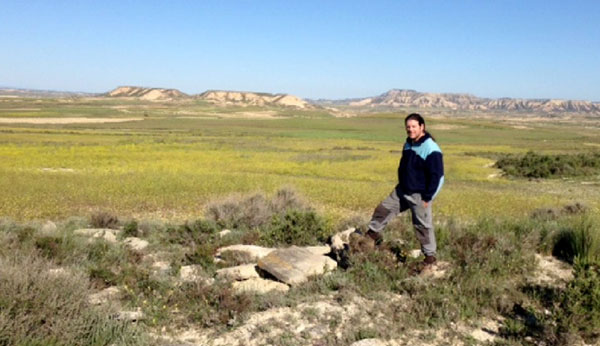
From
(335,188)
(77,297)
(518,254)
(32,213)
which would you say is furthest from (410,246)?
(335,188)

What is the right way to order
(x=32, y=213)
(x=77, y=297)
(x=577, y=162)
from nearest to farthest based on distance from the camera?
(x=77, y=297), (x=32, y=213), (x=577, y=162)

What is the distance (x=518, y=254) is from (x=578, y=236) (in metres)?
1.45

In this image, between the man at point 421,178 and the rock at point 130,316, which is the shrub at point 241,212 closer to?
the man at point 421,178

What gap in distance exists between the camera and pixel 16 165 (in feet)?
89.0

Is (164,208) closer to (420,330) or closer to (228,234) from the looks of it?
(228,234)

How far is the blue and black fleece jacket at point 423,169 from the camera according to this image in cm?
584

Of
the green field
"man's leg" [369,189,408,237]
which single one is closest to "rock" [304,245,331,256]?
"man's leg" [369,189,408,237]

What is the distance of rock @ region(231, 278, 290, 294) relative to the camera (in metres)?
5.89

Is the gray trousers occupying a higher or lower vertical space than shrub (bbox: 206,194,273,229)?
higher

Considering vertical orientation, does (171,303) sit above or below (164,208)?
above

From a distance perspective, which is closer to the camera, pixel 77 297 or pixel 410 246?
pixel 77 297

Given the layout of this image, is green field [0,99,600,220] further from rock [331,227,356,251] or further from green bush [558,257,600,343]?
green bush [558,257,600,343]

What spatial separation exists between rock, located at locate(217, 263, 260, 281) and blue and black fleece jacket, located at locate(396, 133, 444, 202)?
264cm

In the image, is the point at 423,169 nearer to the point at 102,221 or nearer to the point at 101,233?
the point at 101,233
